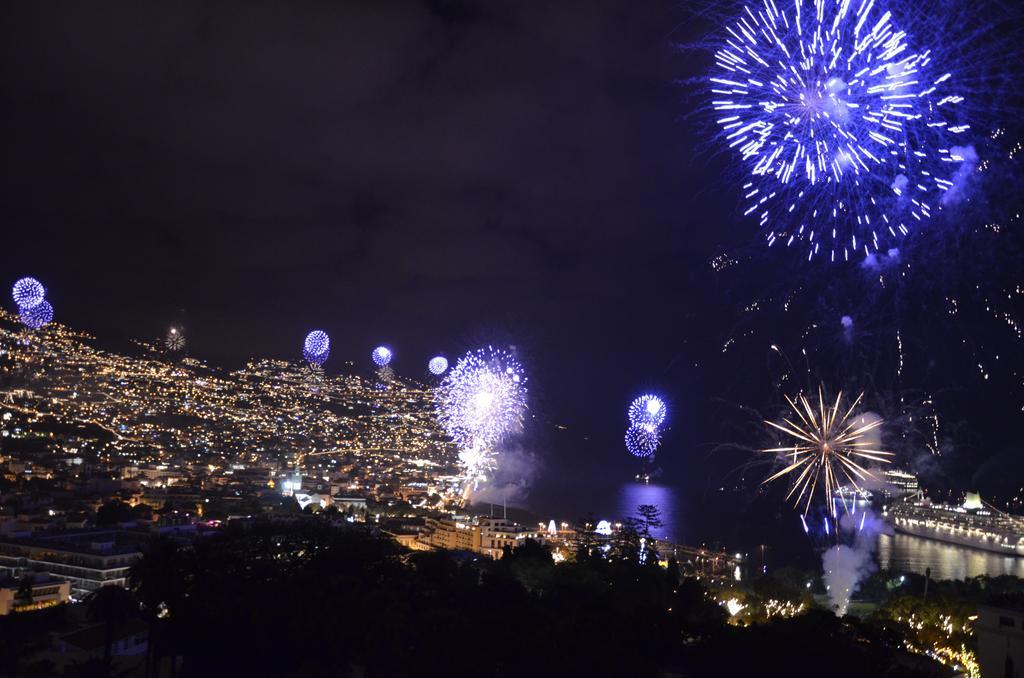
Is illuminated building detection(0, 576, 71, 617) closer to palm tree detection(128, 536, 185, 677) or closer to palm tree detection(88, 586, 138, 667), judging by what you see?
palm tree detection(128, 536, 185, 677)

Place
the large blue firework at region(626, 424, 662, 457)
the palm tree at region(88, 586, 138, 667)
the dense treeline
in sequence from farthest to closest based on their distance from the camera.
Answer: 1. the large blue firework at region(626, 424, 662, 457)
2. the palm tree at region(88, 586, 138, 667)
3. the dense treeline

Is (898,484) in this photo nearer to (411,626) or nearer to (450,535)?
(450,535)

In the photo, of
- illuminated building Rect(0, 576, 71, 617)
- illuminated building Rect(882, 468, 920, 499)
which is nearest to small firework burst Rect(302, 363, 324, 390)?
illuminated building Rect(882, 468, 920, 499)

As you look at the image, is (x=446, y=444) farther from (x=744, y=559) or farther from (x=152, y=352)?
(x=744, y=559)

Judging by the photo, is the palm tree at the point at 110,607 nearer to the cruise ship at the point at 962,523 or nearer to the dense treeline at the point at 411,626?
the dense treeline at the point at 411,626

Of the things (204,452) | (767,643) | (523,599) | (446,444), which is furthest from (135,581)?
(446,444)

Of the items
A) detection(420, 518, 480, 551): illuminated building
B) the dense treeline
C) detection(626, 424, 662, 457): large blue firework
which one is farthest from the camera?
detection(420, 518, 480, 551): illuminated building

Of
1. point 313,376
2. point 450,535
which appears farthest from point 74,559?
point 313,376
